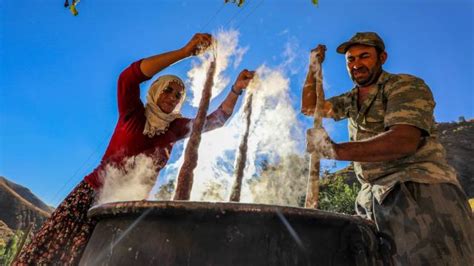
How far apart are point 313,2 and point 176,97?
5.81 feet

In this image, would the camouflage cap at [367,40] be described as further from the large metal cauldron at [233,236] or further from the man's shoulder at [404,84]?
the large metal cauldron at [233,236]

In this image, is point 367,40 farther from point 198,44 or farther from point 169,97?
point 169,97

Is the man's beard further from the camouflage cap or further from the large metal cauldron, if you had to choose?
the large metal cauldron

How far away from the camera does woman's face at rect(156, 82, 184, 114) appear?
367 centimetres

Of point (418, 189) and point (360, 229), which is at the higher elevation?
point (418, 189)

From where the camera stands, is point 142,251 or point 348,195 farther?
point 348,195

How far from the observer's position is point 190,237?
Answer: 166 centimetres

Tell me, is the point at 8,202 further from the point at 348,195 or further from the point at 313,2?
the point at 313,2

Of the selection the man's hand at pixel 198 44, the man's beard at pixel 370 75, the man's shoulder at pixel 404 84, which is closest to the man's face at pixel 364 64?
the man's beard at pixel 370 75

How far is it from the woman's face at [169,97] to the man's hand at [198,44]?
51 centimetres

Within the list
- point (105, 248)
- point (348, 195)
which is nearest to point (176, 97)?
point (105, 248)

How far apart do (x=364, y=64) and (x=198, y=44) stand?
1.50 metres

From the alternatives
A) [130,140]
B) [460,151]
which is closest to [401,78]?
[130,140]

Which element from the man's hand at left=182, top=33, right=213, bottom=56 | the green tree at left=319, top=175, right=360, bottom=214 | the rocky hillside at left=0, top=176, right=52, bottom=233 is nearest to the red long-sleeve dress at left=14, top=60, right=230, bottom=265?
the man's hand at left=182, top=33, right=213, bottom=56
